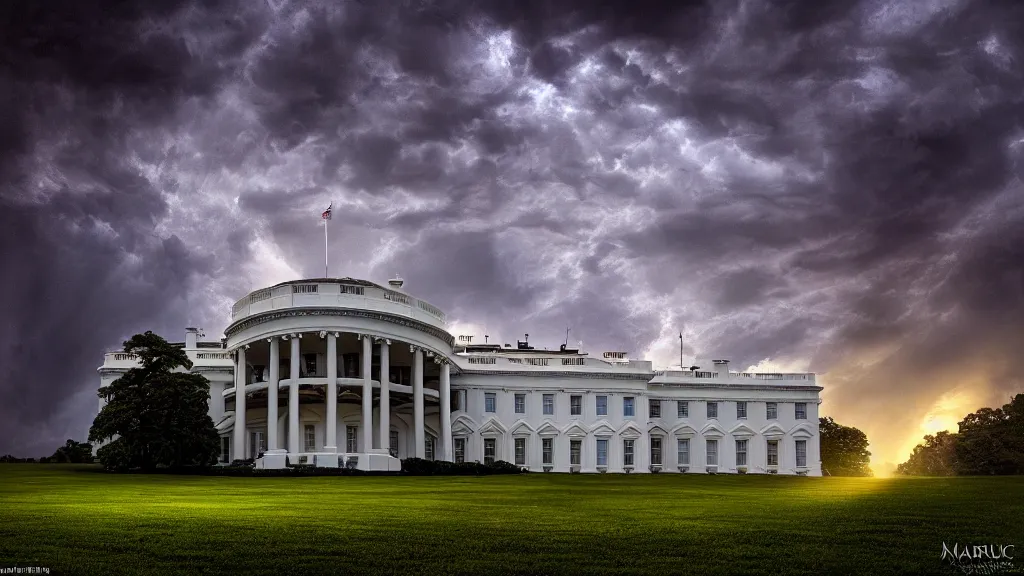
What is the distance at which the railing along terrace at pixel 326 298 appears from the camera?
66.0m

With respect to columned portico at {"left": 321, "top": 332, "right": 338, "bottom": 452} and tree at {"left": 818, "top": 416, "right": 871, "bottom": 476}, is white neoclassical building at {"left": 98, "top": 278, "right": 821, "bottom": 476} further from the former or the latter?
tree at {"left": 818, "top": 416, "right": 871, "bottom": 476}

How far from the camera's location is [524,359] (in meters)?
85.4

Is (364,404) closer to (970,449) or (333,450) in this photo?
(333,450)

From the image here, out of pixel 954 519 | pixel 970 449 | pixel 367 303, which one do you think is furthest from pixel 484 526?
pixel 970 449

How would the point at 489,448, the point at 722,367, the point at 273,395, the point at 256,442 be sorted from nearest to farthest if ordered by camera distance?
the point at 273,395 → the point at 256,442 → the point at 489,448 → the point at 722,367

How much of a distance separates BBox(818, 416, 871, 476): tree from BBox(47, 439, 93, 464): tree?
71.6 m

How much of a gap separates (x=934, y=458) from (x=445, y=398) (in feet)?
231

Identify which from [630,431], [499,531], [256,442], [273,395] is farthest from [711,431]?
[499,531]

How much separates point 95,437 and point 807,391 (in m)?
58.6

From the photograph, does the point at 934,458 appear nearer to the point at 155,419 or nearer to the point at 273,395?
the point at 273,395

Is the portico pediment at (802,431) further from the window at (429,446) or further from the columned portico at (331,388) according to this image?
the columned portico at (331,388)

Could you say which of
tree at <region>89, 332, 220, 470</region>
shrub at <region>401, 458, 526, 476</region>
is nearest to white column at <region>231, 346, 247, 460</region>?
tree at <region>89, 332, 220, 470</region>

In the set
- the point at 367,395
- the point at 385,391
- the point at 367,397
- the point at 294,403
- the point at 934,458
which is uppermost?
the point at 385,391

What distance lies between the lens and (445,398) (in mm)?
75375
